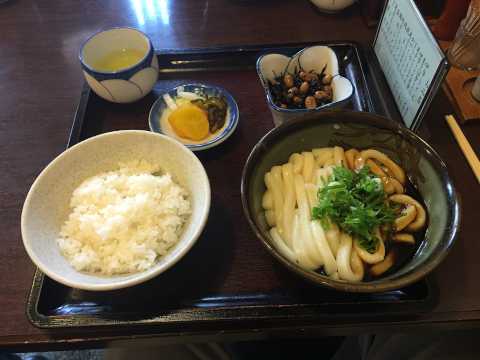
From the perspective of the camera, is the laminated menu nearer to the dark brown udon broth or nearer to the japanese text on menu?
the japanese text on menu

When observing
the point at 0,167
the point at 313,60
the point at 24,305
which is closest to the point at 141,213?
the point at 24,305

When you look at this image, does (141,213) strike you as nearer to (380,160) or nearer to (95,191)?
(95,191)

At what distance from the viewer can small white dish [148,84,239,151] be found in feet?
4.60

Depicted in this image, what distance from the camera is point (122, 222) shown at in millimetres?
1126

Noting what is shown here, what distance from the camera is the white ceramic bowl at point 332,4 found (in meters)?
1.82

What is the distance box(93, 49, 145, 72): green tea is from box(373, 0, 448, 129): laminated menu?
0.95 m

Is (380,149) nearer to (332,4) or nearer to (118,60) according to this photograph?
(332,4)

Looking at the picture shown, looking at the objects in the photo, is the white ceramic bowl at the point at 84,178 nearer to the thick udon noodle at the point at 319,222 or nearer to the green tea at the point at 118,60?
the thick udon noodle at the point at 319,222

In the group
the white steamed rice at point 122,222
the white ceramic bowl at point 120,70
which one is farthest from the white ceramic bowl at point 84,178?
the white ceramic bowl at point 120,70

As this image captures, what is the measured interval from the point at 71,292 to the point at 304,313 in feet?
2.14

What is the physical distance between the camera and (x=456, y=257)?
1.14m

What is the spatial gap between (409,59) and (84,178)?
3.73 ft

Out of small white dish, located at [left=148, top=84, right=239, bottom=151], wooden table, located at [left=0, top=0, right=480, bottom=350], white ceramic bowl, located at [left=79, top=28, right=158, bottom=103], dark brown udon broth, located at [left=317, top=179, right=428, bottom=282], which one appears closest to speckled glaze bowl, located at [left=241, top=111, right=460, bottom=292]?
dark brown udon broth, located at [left=317, top=179, right=428, bottom=282]

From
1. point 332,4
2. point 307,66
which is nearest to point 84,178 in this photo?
point 307,66
